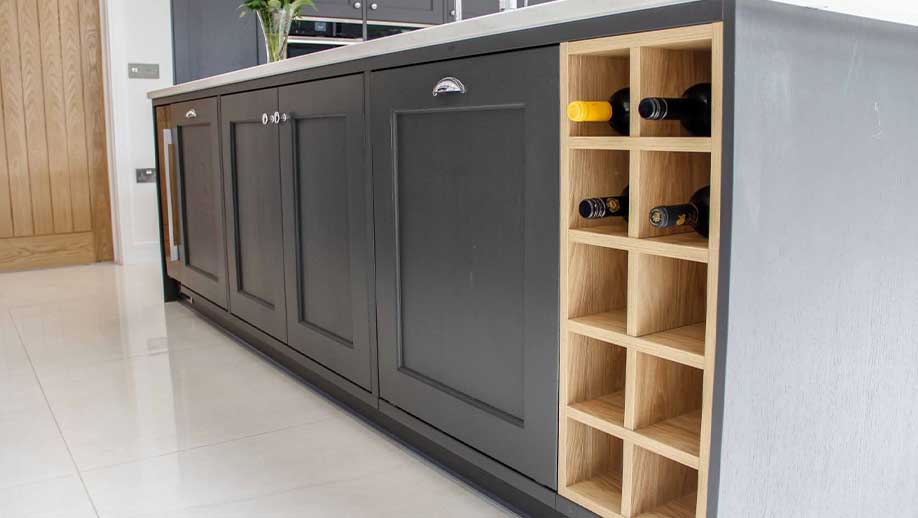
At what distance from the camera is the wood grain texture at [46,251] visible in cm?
463

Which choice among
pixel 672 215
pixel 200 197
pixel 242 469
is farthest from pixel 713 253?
pixel 200 197

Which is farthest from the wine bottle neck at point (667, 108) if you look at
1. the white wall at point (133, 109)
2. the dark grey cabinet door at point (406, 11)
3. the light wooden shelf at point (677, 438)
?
the white wall at point (133, 109)

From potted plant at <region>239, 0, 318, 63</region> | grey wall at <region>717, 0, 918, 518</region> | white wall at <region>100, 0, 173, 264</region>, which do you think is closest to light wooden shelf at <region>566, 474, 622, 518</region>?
grey wall at <region>717, 0, 918, 518</region>

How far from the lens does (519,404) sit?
1539 mm

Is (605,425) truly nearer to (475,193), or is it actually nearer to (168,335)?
(475,193)

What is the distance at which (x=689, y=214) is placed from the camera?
3.94 feet

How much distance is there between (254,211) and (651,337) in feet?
5.63

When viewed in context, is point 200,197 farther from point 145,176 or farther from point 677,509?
point 677,509

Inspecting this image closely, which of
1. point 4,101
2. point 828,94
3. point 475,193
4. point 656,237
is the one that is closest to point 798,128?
point 828,94

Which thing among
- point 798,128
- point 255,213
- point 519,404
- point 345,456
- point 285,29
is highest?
point 285,29

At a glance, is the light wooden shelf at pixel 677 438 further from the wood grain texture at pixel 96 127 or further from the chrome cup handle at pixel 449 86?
the wood grain texture at pixel 96 127

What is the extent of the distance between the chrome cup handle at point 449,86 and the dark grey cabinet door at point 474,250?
0.01 m

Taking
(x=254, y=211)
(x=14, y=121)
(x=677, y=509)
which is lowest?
(x=677, y=509)

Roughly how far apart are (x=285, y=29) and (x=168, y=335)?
1.27 metres
